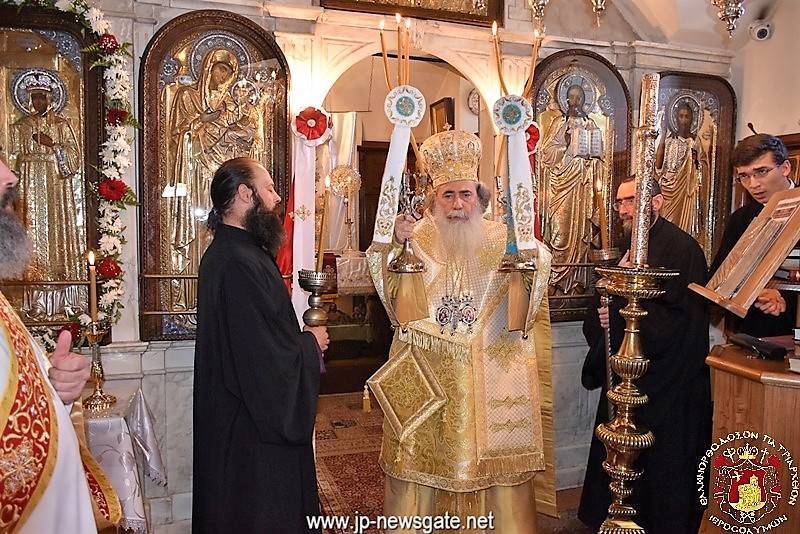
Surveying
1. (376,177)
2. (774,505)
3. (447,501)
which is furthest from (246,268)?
(376,177)

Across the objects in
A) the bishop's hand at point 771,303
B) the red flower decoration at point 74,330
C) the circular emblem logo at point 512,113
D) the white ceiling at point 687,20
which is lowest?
the red flower decoration at point 74,330

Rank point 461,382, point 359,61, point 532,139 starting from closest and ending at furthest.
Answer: point 461,382, point 532,139, point 359,61

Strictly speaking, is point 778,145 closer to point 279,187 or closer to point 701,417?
point 701,417

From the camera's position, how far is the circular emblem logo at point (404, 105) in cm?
222

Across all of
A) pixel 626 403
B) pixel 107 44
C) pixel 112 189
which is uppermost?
pixel 107 44

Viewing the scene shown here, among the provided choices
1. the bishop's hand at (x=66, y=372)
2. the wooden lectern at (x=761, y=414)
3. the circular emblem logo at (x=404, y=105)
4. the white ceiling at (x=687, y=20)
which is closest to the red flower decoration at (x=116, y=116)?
the circular emblem logo at (x=404, y=105)

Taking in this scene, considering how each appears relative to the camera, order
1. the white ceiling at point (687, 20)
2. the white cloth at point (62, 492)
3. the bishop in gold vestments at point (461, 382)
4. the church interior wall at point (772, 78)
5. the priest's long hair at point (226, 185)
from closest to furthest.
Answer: the white cloth at point (62, 492), the priest's long hair at point (226, 185), the bishop in gold vestments at point (461, 382), the church interior wall at point (772, 78), the white ceiling at point (687, 20)

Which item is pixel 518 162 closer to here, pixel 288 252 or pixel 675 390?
pixel 288 252

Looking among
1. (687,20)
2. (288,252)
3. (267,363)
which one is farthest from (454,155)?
(687,20)

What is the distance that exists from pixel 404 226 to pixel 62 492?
157 centimetres

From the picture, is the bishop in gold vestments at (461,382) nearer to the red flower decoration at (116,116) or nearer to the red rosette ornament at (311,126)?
the red rosette ornament at (311,126)

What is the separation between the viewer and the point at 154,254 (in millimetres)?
3553

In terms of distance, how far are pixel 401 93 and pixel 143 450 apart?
2.35 meters

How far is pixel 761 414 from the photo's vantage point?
71.1 inches
